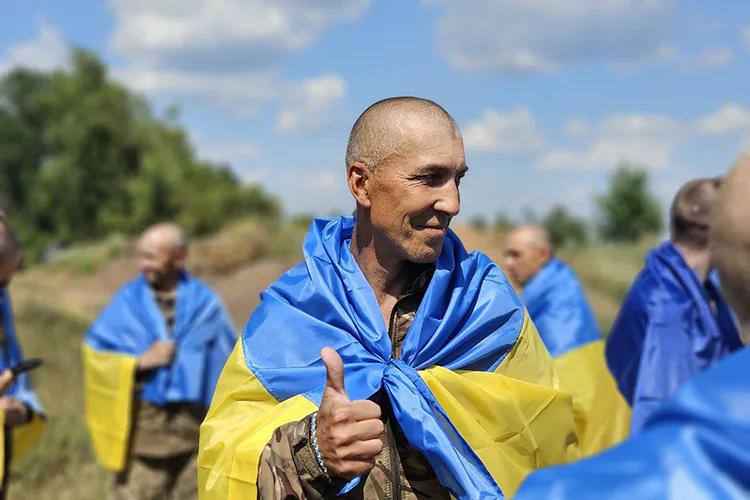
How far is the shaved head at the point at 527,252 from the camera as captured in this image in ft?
22.5

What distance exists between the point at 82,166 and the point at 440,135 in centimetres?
4496

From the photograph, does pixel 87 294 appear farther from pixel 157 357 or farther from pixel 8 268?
pixel 8 268

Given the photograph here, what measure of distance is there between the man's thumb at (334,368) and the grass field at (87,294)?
2.89 metres

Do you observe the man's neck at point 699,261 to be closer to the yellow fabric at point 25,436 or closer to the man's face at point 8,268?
the man's face at point 8,268

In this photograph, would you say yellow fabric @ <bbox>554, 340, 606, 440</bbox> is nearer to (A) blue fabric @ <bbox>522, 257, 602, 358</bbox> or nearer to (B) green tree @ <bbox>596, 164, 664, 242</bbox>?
(A) blue fabric @ <bbox>522, 257, 602, 358</bbox>

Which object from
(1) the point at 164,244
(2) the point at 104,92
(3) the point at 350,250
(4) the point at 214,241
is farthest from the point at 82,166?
(3) the point at 350,250

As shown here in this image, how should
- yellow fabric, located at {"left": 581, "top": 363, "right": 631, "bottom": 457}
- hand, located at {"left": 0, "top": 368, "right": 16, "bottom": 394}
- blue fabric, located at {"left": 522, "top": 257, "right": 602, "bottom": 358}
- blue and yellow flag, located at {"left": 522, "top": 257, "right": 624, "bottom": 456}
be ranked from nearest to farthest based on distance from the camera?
hand, located at {"left": 0, "top": 368, "right": 16, "bottom": 394} → yellow fabric, located at {"left": 581, "top": 363, "right": 631, "bottom": 457} → blue and yellow flag, located at {"left": 522, "top": 257, "right": 624, "bottom": 456} → blue fabric, located at {"left": 522, "top": 257, "right": 602, "bottom": 358}

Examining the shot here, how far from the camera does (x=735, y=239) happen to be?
156cm

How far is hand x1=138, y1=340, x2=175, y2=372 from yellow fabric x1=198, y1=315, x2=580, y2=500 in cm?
377

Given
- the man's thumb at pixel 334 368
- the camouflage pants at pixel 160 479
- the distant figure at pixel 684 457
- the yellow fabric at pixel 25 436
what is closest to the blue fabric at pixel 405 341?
the man's thumb at pixel 334 368

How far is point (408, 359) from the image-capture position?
2.89m

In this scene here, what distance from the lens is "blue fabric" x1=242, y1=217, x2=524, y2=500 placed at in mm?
2752

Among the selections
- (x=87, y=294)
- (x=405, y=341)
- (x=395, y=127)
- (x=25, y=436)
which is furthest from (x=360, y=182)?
(x=87, y=294)

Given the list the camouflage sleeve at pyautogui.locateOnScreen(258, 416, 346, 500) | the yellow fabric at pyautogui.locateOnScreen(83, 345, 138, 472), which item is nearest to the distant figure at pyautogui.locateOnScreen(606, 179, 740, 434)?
the camouflage sleeve at pyautogui.locateOnScreen(258, 416, 346, 500)
